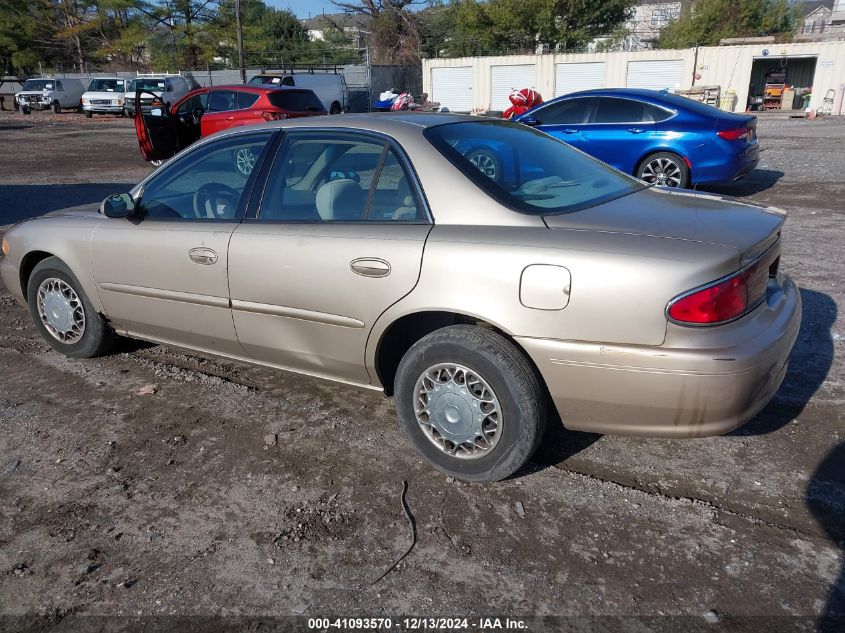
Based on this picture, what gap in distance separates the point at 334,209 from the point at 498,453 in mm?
1451

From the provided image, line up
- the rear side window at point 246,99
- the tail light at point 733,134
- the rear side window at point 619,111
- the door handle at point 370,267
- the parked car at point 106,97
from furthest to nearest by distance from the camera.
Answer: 1. the parked car at point 106,97
2. the rear side window at point 246,99
3. the rear side window at point 619,111
4. the tail light at point 733,134
5. the door handle at point 370,267

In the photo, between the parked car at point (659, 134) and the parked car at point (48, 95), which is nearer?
the parked car at point (659, 134)

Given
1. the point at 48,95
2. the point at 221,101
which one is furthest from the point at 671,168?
the point at 48,95

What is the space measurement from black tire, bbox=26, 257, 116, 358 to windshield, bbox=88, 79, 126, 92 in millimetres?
32365

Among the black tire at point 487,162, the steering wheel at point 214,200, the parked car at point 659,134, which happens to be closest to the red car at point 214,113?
the parked car at point 659,134

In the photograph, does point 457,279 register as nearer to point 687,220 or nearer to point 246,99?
point 687,220

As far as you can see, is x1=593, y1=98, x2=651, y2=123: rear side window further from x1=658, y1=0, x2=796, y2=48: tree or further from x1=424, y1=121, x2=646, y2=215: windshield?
x1=658, y1=0, x2=796, y2=48: tree

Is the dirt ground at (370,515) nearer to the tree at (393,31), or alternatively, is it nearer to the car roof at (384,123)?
the car roof at (384,123)

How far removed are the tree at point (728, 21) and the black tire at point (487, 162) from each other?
155 ft

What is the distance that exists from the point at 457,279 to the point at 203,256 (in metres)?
1.56

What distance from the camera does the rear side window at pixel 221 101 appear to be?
51.1 feet

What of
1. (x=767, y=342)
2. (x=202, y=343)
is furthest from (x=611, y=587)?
(x=202, y=343)

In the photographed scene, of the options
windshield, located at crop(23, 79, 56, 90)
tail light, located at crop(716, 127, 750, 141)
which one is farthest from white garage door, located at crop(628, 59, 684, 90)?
windshield, located at crop(23, 79, 56, 90)

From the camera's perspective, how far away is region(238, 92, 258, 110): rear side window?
50.2 feet
